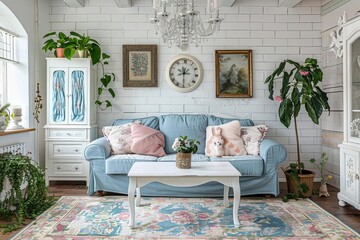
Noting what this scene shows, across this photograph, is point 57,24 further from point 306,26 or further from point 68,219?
point 306,26

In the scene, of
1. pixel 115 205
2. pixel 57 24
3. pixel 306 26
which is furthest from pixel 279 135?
pixel 57 24

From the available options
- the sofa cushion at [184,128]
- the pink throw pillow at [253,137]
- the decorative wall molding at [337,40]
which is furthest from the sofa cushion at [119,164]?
the decorative wall molding at [337,40]

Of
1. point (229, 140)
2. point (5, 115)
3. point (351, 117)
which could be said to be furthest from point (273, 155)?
point (5, 115)

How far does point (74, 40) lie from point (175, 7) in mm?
2062

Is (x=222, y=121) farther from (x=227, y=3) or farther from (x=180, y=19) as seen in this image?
(x=180, y=19)

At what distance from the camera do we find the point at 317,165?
4570 mm

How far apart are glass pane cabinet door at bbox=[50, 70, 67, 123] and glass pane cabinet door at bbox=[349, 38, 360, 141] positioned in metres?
3.63

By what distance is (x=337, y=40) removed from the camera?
414cm

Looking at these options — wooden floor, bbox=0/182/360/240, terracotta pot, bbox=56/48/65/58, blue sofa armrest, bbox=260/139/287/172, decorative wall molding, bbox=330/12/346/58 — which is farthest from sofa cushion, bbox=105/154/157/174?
decorative wall molding, bbox=330/12/346/58

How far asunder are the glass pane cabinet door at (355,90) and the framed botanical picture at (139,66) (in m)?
2.63

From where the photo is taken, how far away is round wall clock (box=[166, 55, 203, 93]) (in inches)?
182

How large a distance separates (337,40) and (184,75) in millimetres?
2174

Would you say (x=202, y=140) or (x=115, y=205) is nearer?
(x=115, y=205)

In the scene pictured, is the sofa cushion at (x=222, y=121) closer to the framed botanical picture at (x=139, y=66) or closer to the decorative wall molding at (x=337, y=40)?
the framed botanical picture at (x=139, y=66)
